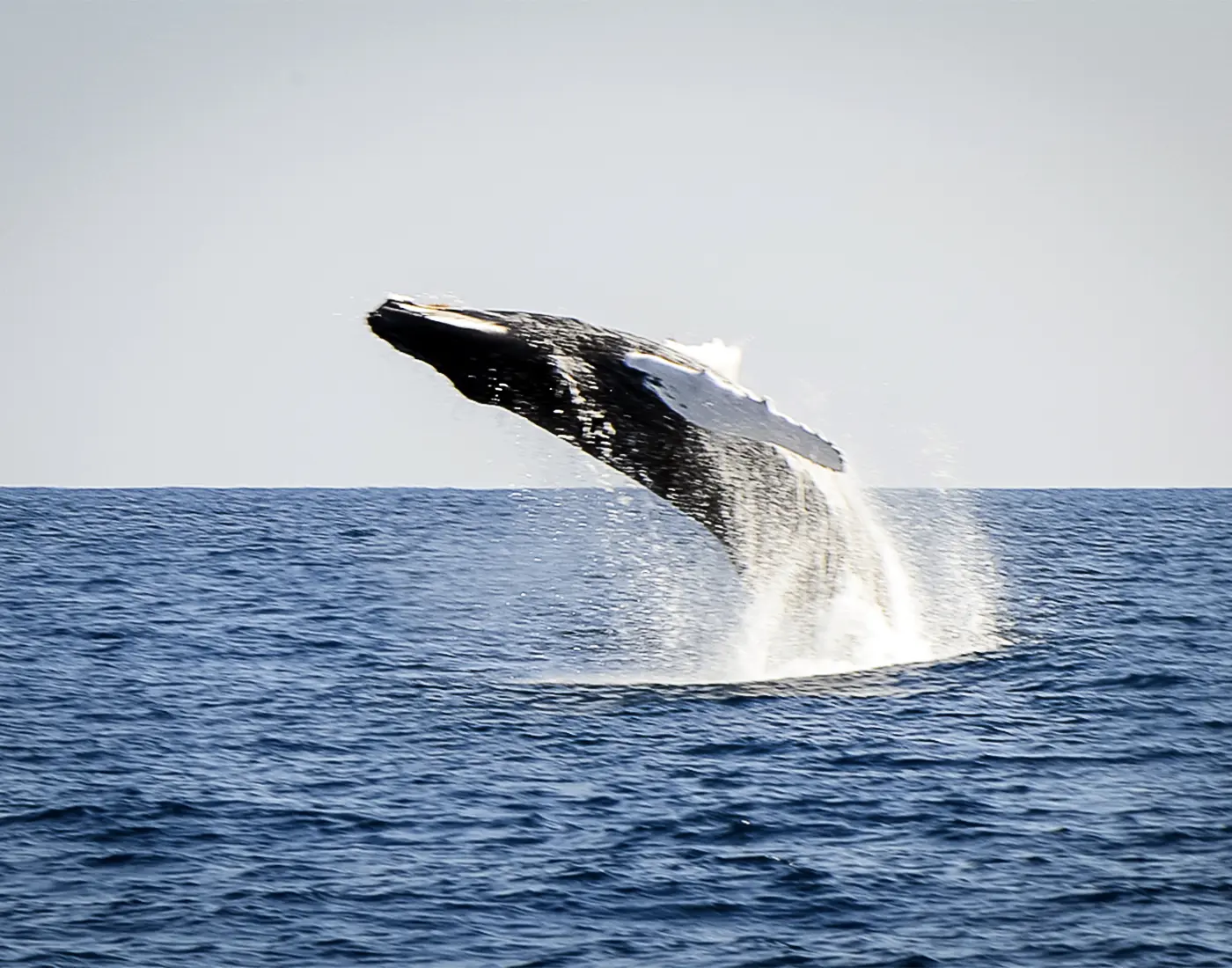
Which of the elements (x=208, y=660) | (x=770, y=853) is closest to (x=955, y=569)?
(x=208, y=660)

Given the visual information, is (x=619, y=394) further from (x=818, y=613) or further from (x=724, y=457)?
(x=818, y=613)

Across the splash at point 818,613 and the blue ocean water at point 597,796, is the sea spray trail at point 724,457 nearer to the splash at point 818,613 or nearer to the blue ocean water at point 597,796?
the splash at point 818,613

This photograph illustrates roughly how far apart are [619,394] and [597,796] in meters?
3.80

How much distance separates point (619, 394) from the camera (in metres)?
14.7

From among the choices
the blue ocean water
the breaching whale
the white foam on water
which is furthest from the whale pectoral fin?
the blue ocean water

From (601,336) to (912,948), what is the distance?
6.82 meters

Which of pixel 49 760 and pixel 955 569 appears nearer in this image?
pixel 49 760

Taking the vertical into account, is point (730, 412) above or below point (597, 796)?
above

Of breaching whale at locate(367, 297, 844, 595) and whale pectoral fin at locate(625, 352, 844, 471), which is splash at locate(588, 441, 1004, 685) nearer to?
breaching whale at locate(367, 297, 844, 595)

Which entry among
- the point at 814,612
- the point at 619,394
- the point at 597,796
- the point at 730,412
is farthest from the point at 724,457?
the point at 597,796

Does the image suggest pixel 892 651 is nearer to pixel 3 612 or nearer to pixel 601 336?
pixel 601 336

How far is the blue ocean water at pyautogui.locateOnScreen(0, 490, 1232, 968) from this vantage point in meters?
9.93

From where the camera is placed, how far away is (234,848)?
1187 centimetres

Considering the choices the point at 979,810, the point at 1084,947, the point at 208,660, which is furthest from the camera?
the point at 208,660
